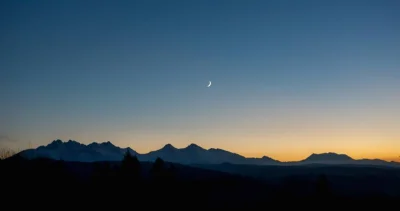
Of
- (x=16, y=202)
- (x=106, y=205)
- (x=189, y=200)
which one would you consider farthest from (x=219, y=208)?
(x=16, y=202)

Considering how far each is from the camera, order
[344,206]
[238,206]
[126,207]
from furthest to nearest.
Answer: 1. [238,206]
2. [344,206]
3. [126,207]

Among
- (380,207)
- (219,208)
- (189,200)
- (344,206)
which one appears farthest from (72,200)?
(380,207)

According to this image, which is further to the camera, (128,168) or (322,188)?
(128,168)

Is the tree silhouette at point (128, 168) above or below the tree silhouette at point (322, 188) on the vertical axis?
above

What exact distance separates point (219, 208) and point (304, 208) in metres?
49.5

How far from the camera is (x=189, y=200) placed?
131 meters

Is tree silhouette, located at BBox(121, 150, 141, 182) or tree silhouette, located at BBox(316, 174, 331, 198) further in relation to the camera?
tree silhouette, located at BBox(121, 150, 141, 182)

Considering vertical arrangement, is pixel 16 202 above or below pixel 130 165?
below

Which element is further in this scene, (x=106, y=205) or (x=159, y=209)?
(x=159, y=209)

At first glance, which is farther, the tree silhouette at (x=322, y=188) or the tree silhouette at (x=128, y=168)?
the tree silhouette at (x=128, y=168)

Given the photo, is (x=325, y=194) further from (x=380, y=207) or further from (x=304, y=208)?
(x=380, y=207)

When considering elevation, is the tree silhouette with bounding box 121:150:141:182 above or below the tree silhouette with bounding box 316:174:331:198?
above

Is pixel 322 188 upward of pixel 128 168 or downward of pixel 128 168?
downward

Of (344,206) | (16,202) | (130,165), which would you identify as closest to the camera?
(16,202)
